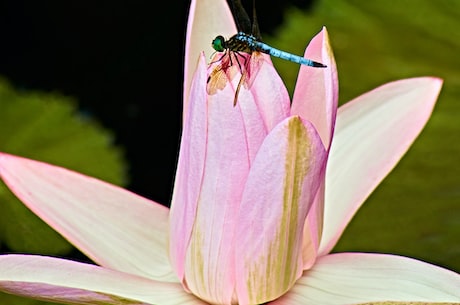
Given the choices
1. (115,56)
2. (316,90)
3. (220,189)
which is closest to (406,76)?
(316,90)

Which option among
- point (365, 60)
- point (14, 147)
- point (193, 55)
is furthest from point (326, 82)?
point (14, 147)

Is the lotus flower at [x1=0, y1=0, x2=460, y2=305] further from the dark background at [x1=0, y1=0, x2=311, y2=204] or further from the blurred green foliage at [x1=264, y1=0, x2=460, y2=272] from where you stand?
the dark background at [x1=0, y1=0, x2=311, y2=204]

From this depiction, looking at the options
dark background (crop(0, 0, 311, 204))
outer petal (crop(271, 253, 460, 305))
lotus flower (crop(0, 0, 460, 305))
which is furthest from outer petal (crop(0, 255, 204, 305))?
dark background (crop(0, 0, 311, 204))

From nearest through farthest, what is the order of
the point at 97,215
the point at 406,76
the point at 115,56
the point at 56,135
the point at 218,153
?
the point at 218,153
the point at 97,215
the point at 406,76
the point at 56,135
the point at 115,56

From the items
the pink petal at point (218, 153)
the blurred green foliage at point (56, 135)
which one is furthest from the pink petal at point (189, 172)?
the blurred green foliage at point (56, 135)

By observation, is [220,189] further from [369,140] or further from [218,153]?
[369,140]

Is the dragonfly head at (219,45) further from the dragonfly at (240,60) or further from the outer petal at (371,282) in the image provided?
the outer petal at (371,282)

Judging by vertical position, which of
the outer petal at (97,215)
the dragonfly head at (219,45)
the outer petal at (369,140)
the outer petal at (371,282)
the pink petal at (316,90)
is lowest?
the outer petal at (371,282)
